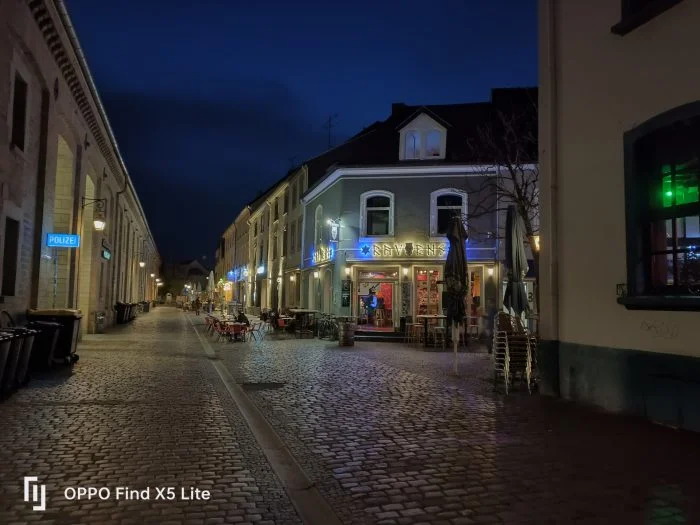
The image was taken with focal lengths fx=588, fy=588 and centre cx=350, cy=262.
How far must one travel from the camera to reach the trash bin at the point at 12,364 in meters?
8.92

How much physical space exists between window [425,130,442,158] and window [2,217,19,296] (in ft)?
52.9

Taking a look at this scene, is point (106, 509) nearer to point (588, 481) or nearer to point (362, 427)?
point (362, 427)

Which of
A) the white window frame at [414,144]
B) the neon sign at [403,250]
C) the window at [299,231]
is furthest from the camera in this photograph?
the window at [299,231]

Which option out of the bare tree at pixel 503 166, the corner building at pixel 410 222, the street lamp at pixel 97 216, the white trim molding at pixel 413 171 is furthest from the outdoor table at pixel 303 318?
the street lamp at pixel 97 216

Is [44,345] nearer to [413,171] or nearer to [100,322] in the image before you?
[100,322]

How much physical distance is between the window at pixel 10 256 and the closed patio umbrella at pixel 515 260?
10.6 m

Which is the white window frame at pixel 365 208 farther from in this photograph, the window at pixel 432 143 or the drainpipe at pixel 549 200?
the drainpipe at pixel 549 200

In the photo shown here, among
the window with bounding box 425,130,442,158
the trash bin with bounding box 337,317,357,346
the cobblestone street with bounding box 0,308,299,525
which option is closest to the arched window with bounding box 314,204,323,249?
the window with bounding box 425,130,442,158

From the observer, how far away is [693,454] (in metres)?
5.96

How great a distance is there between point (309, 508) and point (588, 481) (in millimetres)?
2443

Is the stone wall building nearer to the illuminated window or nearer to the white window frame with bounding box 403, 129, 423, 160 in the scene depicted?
the illuminated window

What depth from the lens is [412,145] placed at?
24.4 m

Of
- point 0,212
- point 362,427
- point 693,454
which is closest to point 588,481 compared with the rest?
point 693,454

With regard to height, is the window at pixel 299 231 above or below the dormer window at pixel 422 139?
below
